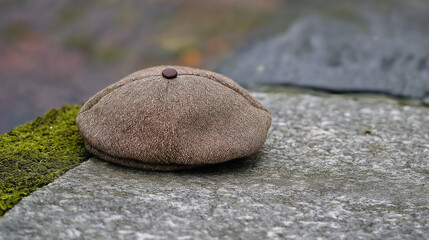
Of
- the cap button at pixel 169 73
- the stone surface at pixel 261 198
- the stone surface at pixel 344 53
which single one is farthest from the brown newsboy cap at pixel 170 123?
the stone surface at pixel 344 53

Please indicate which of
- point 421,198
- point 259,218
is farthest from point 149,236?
point 421,198

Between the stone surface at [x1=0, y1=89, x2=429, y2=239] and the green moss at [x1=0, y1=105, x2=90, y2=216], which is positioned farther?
the green moss at [x1=0, y1=105, x2=90, y2=216]

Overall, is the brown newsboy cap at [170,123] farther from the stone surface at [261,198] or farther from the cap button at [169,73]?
the stone surface at [261,198]

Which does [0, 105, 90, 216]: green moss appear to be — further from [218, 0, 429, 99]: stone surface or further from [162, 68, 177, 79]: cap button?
[218, 0, 429, 99]: stone surface

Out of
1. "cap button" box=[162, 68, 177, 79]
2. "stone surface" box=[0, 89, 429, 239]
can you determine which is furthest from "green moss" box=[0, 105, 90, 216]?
"cap button" box=[162, 68, 177, 79]

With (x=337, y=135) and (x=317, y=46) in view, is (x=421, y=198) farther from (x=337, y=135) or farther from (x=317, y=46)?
(x=317, y=46)
